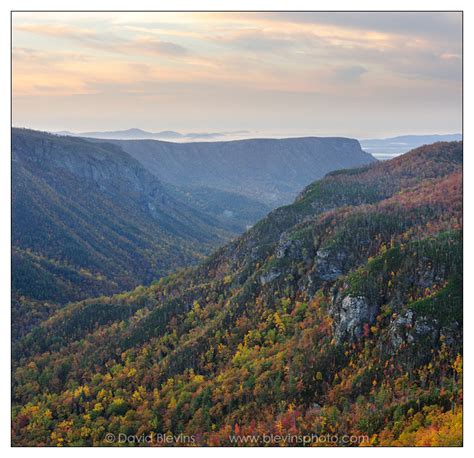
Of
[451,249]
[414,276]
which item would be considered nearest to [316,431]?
[414,276]

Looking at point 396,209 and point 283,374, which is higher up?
point 396,209

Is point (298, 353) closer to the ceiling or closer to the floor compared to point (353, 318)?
closer to the floor

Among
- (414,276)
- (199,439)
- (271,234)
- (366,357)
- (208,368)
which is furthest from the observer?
(271,234)

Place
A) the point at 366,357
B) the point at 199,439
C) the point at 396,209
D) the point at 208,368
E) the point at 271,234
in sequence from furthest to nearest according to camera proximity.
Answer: the point at 271,234 → the point at 396,209 → the point at 208,368 → the point at 366,357 → the point at 199,439

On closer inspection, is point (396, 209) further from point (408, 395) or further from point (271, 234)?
point (408, 395)

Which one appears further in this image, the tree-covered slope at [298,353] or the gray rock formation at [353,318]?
the gray rock formation at [353,318]

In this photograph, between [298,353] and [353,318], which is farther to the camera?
[298,353]

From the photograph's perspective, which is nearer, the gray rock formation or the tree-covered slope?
the tree-covered slope

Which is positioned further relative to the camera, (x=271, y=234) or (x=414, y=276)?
(x=271, y=234)
